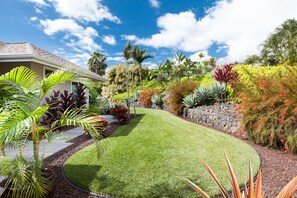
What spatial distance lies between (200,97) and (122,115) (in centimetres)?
451

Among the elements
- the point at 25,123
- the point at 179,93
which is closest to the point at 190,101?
the point at 179,93

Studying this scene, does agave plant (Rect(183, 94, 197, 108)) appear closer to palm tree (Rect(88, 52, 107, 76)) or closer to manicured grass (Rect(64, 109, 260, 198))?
manicured grass (Rect(64, 109, 260, 198))

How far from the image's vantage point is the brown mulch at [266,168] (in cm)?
355

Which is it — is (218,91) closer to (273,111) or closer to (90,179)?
(273,111)

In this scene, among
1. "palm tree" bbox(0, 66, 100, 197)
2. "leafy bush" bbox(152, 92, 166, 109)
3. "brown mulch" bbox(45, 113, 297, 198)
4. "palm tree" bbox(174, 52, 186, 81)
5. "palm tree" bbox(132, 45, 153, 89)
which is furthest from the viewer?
"palm tree" bbox(132, 45, 153, 89)

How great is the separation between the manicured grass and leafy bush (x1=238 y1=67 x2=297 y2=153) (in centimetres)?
70

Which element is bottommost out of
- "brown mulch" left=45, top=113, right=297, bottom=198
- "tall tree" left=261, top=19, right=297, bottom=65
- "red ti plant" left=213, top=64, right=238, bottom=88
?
"brown mulch" left=45, top=113, right=297, bottom=198

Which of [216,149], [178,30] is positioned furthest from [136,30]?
[216,149]

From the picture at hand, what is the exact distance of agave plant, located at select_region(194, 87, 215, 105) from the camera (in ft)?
34.9

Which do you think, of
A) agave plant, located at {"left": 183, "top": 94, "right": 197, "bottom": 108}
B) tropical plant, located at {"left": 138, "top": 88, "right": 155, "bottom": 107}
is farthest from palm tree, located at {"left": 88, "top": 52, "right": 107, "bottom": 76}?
agave plant, located at {"left": 183, "top": 94, "right": 197, "bottom": 108}

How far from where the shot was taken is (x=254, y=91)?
21.3 ft

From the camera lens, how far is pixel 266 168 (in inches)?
177

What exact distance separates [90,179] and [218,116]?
6.49 metres

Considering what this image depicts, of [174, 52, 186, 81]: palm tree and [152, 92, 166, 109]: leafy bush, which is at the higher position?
[174, 52, 186, 81]: palm tree
